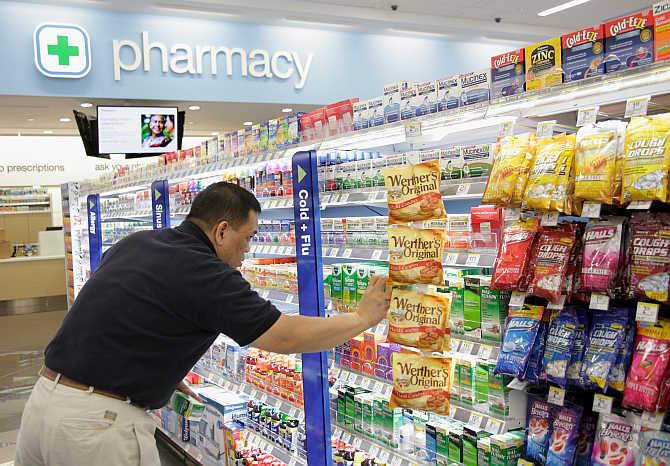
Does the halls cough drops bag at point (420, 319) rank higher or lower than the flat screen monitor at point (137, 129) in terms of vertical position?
lower

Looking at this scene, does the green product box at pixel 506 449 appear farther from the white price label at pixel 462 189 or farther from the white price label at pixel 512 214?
the white price label at pixel 462 189

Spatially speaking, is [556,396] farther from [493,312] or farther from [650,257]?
[650,257]

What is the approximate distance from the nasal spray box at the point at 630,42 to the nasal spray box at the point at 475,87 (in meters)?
0.48

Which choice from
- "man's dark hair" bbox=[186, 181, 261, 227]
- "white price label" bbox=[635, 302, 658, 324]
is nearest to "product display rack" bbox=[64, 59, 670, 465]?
"white price label" bbox=[635, 302, 658, 324]

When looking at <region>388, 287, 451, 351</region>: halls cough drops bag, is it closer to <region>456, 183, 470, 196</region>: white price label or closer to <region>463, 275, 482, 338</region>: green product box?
<region>463, 275, 482, 338</region>: green product box

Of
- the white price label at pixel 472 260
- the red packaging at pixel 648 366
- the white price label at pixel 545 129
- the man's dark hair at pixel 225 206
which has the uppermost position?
the white price label at pixel 545 129

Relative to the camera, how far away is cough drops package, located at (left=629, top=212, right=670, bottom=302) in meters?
1.76

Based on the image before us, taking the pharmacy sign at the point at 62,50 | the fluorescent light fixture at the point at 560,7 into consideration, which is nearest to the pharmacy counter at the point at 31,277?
the pharmacy sign at the point at 62,50

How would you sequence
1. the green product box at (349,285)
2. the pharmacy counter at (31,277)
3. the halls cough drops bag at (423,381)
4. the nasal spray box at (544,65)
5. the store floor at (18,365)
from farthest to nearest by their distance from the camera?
1. the pharmacy counter at (31,277)
2. the store floor at (18,365)
3. the green product box at (349,285)
4. the halls cough drops bag at (423,381)
5. the nasal spray box at (544,65)

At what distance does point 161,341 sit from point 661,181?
1.62m

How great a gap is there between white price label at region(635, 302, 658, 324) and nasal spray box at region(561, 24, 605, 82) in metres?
0.75

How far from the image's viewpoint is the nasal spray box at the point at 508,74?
2.29 meters

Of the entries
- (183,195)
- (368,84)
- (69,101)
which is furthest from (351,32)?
(183,195)

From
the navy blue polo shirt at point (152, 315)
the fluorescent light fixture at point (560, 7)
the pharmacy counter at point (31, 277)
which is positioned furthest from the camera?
the pharmacy counter at point (31, 277)
